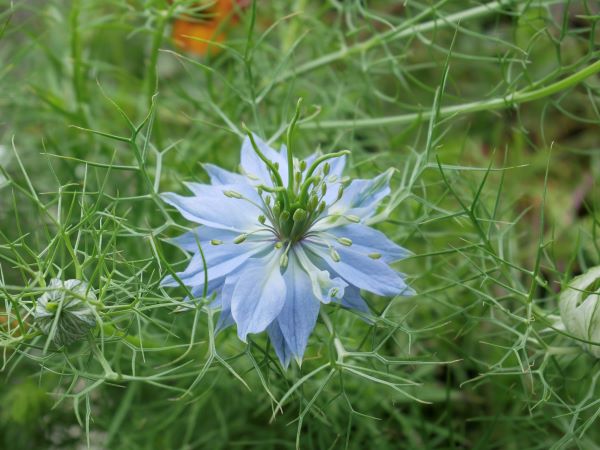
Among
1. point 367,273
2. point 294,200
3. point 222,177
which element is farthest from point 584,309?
point 222,177

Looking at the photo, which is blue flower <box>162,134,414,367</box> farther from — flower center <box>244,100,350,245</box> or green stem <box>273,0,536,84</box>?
green stem <box>273,0,536,84</box>

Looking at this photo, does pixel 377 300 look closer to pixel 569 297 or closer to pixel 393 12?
pixel 569 297

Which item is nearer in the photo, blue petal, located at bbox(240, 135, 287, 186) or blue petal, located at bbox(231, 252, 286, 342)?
blue petal, located at bbox(231, 252, 286, 342)

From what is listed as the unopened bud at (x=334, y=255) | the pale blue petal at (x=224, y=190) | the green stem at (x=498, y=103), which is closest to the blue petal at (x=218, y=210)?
the pale blue petal at (x=224, y=190)

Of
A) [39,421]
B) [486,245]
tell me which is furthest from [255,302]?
[39,421]

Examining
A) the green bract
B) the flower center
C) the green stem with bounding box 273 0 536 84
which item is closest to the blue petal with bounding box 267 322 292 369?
the flower center

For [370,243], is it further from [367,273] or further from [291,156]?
[291,156]
